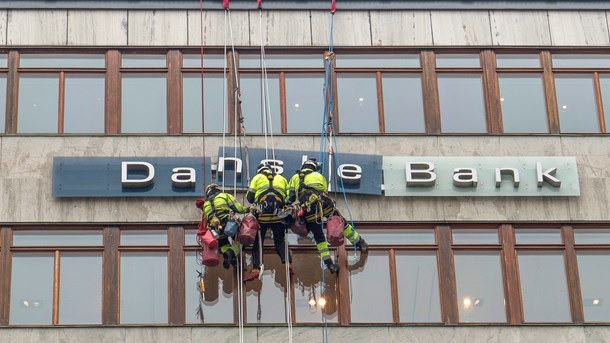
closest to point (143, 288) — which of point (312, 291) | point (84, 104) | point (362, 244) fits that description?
point (312, 291)

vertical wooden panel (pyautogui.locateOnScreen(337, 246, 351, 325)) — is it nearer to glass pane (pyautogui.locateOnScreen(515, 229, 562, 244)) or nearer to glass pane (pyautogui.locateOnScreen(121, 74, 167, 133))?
glass pane (pyautogui.locateOnScreen(515, 229, 562, 244))

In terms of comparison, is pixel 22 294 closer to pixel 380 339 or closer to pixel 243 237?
pixel 243 237

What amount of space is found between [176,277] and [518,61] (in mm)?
8846

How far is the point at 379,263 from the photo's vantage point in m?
27.9

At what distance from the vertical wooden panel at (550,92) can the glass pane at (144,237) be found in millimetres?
8565

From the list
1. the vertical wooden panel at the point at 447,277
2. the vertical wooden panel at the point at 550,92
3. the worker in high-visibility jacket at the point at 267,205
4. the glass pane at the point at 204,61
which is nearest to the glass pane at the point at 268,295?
the worker in high-visibility jacket at the point at 267,205

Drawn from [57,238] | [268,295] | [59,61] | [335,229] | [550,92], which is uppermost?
[59,61]

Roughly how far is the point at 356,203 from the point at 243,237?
2918mm

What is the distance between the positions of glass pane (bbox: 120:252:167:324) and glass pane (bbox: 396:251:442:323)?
474 centimetres

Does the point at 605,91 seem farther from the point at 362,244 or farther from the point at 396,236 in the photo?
the point at 362,244

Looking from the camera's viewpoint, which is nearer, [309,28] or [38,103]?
[38,103]

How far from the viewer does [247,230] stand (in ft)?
86.9

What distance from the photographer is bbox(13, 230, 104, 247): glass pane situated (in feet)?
90.6

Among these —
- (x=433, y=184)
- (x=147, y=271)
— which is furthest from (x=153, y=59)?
(x=433, y=184)
